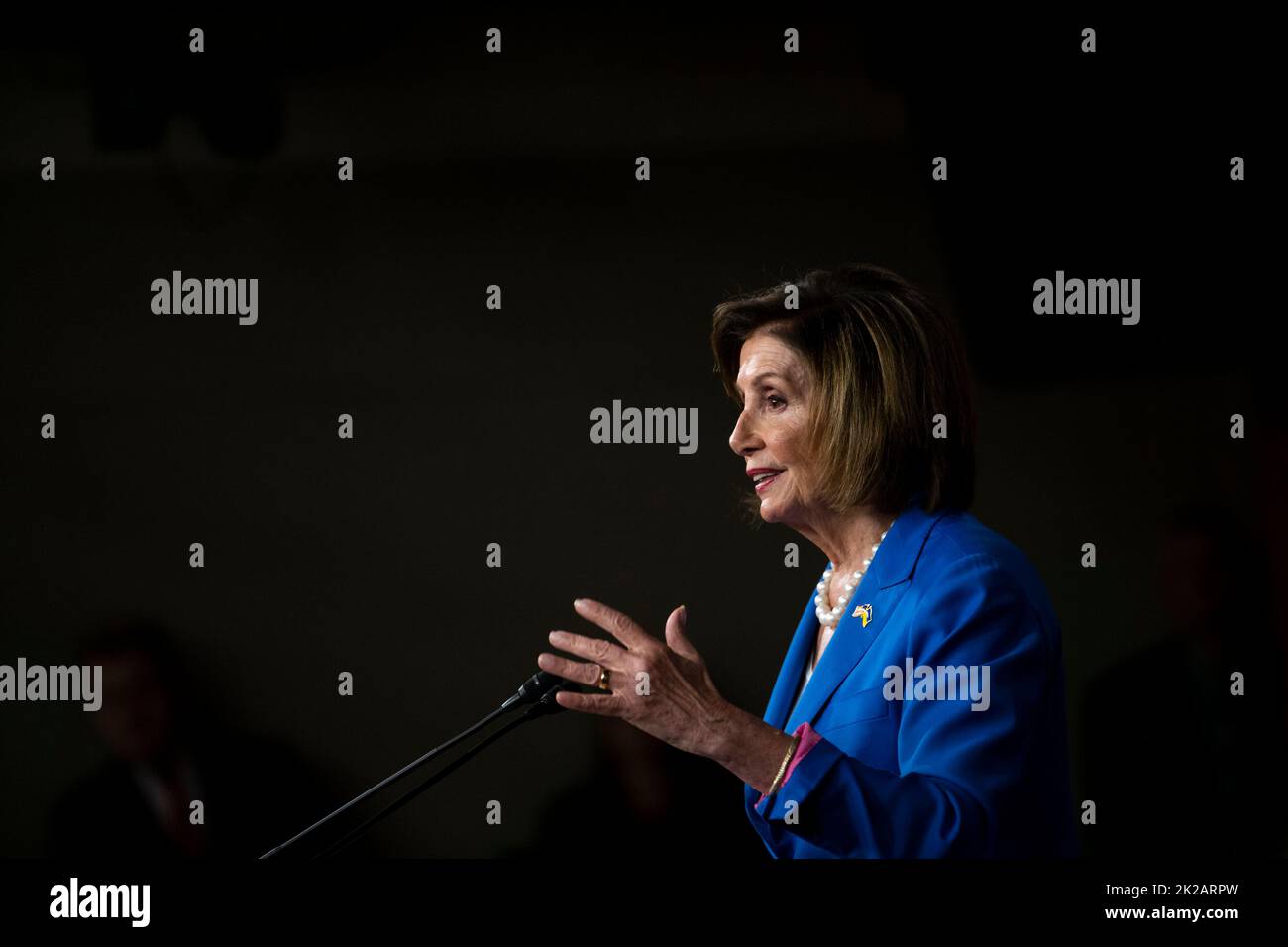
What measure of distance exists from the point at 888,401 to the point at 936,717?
0.47 m

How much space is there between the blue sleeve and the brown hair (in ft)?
0.72

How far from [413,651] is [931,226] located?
1.14m

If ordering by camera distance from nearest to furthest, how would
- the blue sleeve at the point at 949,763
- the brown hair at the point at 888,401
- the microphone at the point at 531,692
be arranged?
the blue sleeve at the point at 949,763
the microphone at the point at 531,692
the brown hair at the point at 888,401

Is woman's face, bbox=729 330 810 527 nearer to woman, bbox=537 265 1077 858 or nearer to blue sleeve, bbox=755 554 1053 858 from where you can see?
woman, bbox=537 265 1077 858

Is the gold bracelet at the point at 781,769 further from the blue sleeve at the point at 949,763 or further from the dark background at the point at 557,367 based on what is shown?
the dark background at the point at 557,367

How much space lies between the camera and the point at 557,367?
7.29ft

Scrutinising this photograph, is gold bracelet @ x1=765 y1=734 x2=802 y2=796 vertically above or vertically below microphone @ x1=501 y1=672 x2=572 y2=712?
below

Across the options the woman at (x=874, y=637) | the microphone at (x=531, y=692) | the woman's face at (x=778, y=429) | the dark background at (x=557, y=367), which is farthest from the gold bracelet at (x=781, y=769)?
the dark background at (x=557, y=367)

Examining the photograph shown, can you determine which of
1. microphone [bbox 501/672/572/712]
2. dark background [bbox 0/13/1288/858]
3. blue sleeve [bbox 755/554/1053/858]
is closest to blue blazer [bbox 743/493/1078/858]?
blue sleeve [bbox 755/554/1053/858]

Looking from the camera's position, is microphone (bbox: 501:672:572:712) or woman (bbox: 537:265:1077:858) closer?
woman (bbox: 537:265:1077:858)

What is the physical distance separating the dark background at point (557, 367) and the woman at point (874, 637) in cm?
36

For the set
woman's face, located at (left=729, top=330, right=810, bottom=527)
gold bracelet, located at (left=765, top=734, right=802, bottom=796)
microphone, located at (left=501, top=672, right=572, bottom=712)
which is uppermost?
woman's face, located at (left=729, top=330, right=810, bottom=527)

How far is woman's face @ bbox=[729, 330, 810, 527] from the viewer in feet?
6.01

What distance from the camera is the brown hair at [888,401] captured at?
5.83 feet
